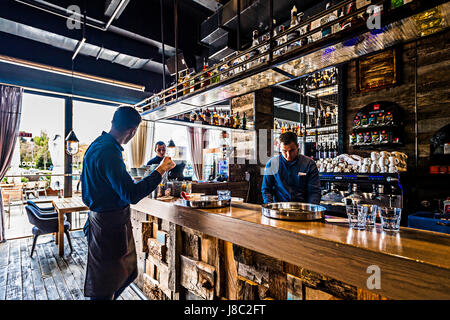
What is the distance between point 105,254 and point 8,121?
200 inches

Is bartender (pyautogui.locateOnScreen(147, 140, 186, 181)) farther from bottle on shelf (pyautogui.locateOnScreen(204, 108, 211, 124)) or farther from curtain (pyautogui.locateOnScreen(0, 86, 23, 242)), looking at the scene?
curtain (pyautogui.locateOnScreen(0, 86, 23, 242))

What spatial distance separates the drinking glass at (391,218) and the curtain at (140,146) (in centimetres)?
713

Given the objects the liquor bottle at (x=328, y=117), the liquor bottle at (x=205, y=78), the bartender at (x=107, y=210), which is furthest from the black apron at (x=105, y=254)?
the liquor bottle at (x=328, y=117)

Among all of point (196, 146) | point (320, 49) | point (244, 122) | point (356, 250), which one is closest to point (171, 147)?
point (244, 122)

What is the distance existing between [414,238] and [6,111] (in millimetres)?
6774

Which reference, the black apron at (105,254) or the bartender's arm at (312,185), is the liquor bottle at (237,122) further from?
the black apron at (105,254)

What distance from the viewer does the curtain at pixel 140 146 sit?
7.48 m

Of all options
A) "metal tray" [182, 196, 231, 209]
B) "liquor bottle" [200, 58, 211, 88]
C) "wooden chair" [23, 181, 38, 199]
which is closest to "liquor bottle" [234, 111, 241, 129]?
"liquor bottle" [200, 58, 211, 88]

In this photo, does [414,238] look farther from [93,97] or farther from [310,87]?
[93,97]

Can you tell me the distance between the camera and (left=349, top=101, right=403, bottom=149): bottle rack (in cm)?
336

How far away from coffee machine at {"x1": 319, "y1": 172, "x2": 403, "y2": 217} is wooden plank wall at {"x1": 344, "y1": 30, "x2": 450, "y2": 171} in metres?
0.73

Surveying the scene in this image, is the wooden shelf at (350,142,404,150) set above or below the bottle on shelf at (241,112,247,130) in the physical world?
below

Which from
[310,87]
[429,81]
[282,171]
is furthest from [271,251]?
[310,87]

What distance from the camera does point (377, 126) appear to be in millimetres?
3486
